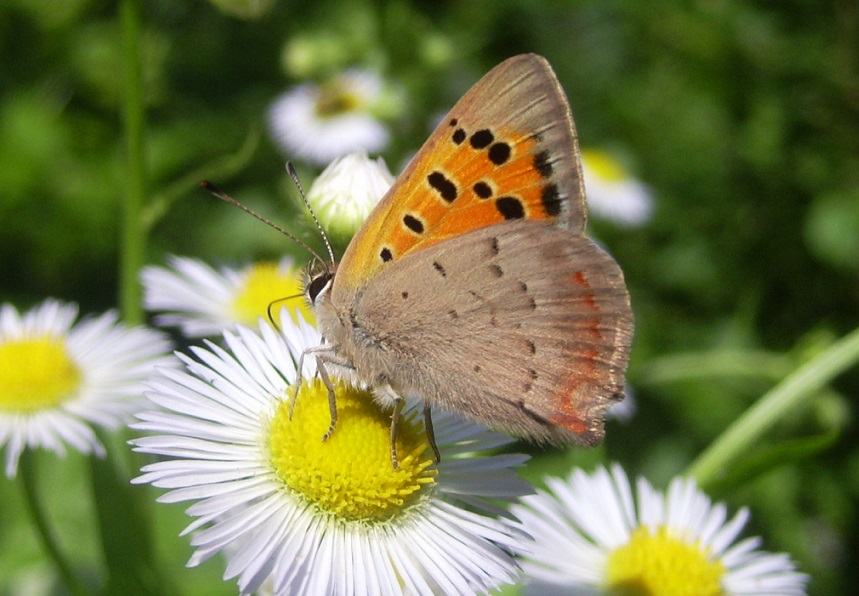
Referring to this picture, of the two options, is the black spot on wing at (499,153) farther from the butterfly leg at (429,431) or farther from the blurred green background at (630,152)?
the blurred green background at (630,152)

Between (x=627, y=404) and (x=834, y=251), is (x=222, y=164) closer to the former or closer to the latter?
(x=627, y=404)

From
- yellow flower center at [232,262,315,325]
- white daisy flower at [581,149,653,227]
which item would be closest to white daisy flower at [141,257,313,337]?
yellow flower center at [232,262,315,325]

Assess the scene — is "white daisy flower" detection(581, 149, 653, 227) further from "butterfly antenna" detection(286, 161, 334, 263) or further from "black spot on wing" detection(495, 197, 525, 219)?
"black spot on wing" detection(495, 197, 525, 219)

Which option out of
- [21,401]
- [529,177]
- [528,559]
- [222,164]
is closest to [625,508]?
[528,559]

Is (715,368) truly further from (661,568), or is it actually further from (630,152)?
(630,152)

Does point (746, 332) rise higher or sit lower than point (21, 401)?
higher
